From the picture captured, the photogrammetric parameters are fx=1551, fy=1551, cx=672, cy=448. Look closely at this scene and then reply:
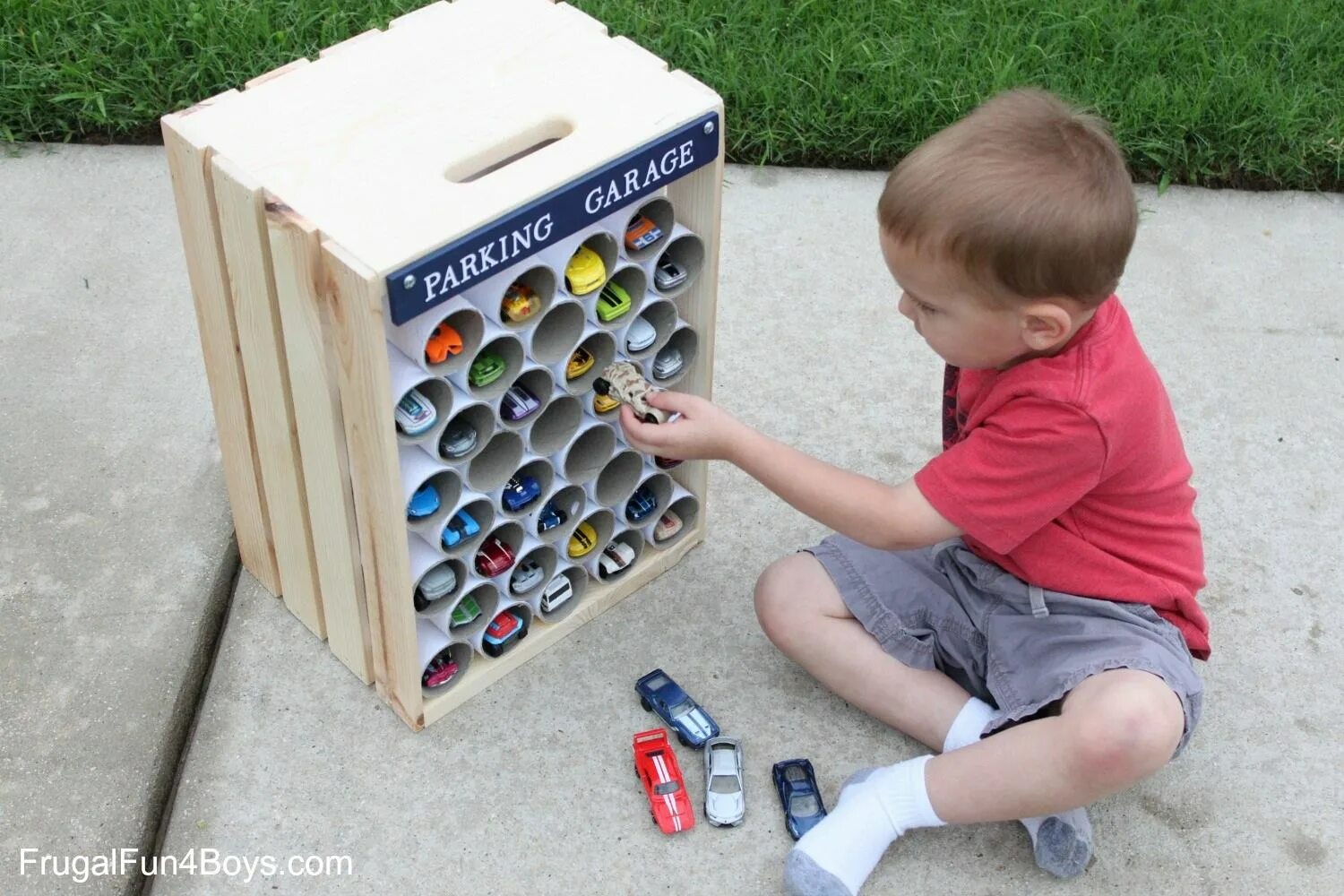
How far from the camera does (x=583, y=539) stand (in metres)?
2.04

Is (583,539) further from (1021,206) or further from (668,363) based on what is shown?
(1021,206)

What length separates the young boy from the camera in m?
1.56

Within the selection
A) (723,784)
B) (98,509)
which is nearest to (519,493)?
(723,784)

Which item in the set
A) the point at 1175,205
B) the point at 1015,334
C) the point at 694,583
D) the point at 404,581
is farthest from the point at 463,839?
the point at 1175,205

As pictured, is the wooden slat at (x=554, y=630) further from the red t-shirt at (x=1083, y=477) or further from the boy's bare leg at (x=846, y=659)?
the red t-shirt at (x=1083, y=477)

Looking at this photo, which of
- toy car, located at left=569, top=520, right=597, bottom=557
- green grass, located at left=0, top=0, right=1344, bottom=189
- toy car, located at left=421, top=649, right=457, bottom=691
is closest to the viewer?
toy car, located at left=421, top=649, right=457, bottom=691

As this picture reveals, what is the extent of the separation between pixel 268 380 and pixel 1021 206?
0.84 metres

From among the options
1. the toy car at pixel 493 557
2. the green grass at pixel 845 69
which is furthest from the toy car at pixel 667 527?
the green grass at pixel 845 69

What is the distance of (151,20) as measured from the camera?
2.86m

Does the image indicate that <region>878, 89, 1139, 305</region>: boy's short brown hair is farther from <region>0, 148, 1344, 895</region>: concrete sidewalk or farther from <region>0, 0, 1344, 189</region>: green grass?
<region>0, 0, 1344, 189</region>: green grass

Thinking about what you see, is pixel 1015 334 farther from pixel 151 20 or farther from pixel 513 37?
pixel 151 20

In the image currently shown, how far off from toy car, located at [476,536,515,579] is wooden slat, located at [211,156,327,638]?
0.68 feet

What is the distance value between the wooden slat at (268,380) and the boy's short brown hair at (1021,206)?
649 mm

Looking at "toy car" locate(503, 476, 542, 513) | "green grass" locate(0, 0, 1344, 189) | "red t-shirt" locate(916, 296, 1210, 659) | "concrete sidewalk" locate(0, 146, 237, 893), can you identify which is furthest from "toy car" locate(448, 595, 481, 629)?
"green grass" locate(0, 0, 1344, 189)
